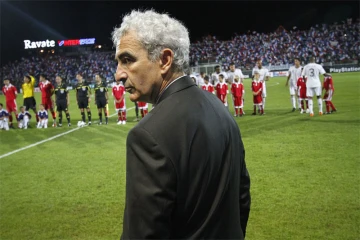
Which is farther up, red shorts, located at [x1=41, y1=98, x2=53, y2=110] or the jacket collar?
the jacket collar

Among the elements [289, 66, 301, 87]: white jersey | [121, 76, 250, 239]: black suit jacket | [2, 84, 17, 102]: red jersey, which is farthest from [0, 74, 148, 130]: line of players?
[121, 76, 250, 239]: black suit jacket

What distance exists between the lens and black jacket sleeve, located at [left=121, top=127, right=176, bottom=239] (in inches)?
50.2

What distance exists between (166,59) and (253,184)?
16.1 ft

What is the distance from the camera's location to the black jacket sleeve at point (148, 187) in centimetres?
127

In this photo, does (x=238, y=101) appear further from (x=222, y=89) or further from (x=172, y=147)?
(x=172, y=147)

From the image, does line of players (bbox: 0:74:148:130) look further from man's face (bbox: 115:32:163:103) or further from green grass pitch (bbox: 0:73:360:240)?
man's face (bbox: 115:32:163:103)

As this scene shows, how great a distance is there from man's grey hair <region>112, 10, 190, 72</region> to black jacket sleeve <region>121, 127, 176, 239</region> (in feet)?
1.25

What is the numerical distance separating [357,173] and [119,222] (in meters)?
4.17

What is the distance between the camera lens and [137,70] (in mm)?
1526

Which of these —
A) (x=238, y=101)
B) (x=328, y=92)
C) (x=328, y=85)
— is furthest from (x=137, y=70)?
(x=238, y=101)

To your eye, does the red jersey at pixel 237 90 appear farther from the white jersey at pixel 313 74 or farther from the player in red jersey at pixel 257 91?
the white jersey at pixel 313 74

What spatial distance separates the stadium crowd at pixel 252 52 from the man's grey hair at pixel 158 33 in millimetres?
39065

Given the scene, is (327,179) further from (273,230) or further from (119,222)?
(119,222)

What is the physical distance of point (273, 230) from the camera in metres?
4.27
